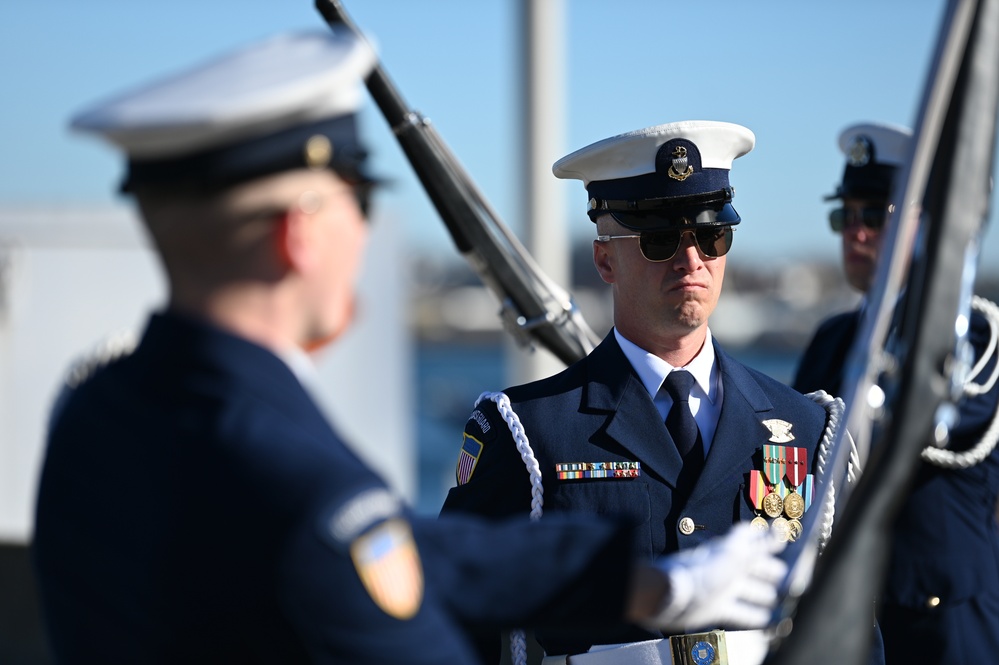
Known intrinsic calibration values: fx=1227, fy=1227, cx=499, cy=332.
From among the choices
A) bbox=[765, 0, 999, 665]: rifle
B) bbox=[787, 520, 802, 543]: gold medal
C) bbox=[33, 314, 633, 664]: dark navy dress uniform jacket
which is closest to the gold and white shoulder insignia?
bbox=[787, 520, 802, 543]: gold medal

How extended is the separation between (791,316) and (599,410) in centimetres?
10912

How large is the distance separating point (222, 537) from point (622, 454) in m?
1.78

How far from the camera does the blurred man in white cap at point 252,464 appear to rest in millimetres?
1771

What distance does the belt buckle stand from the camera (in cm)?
314

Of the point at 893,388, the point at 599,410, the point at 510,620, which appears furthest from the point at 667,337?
the point at 510,620

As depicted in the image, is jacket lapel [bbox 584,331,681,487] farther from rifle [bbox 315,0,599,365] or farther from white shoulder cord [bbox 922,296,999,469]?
white shoulder cord [bbox 922,296,999,469]

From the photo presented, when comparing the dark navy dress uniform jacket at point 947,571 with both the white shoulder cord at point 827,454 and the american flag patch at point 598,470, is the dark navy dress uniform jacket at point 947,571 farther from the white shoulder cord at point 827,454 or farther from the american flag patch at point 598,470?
the american flag patch at point 598,470

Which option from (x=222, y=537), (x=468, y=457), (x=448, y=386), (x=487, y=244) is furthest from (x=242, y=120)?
(x=448, y=386)

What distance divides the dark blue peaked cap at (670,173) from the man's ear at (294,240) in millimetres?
1766

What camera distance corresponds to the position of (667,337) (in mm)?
3504

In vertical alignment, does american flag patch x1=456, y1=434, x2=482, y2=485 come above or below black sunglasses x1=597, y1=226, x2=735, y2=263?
below

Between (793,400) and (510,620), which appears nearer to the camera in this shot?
(510,620)

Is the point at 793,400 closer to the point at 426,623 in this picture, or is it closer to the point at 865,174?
the point at 865,174

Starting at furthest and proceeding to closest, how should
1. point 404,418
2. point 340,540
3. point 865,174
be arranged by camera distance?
1. point 404,418
2. point 865,174
3. point 340,540
